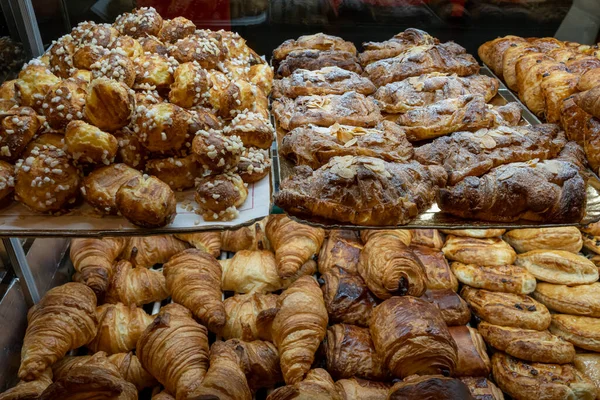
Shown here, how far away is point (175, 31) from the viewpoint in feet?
7.23

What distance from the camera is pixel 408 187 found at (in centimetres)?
174

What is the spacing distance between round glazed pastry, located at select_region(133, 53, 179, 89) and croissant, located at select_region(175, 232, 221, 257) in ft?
2.32

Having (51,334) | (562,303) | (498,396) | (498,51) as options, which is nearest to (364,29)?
(498,51)

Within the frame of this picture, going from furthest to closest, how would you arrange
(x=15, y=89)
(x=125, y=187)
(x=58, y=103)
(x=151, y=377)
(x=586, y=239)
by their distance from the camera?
1. (x=586, y=239)
2. (x=151, y=377)
3. (x=15, y=89)
4. (x=58, y=103)
5. (x=125, y=187)

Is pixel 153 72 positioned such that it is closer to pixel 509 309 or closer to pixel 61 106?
pixel 61 106

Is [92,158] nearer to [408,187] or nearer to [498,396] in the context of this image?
[408,187]

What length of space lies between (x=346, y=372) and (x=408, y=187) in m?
0.72

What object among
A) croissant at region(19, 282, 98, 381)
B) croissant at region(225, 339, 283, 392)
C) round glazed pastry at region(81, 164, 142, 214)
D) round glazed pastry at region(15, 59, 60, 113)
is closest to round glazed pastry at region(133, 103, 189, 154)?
round glazed pastry at region(81, 164, 142, 214)

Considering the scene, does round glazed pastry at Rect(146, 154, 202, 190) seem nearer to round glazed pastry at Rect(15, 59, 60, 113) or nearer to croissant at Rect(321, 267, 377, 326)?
round glazed pastry at Rect(15, 59, 60, 113)

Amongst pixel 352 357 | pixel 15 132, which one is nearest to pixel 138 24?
pixel 15 132

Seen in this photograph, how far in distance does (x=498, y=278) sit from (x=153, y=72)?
5.42 feet

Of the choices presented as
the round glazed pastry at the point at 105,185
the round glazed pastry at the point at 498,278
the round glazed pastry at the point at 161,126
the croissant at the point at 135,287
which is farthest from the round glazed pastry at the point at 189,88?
the round glazed pastry at the point at 498,278

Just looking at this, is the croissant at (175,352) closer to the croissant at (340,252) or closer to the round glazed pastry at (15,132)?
the croissant at (340,252)

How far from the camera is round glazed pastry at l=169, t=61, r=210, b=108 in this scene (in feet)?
5.91
